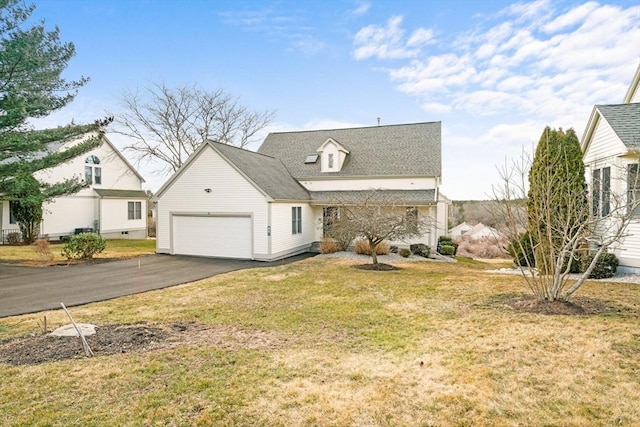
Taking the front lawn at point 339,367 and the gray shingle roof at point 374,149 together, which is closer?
the front lawn at point 339,367

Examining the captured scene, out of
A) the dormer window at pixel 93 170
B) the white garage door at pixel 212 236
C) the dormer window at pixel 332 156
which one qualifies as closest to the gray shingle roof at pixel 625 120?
the dormer window at pixel 332 156

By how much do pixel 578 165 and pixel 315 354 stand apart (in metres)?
Result: 12.3

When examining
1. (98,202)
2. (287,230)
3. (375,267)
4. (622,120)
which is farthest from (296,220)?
(98,202)

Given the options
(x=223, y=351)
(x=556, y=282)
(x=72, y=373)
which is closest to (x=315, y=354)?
(x=223, y=351)

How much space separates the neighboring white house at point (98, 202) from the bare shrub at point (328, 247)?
18.2 metres

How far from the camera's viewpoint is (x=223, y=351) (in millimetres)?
5891

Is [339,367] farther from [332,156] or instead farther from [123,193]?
[123,193]

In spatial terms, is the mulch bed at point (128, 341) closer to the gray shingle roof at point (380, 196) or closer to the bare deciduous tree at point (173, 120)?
the gray shingle roof at point (380, 196)

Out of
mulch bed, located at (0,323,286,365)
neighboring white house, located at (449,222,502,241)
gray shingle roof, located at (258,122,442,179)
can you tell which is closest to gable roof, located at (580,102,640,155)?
gray shingle roof, located at (258,122,442,179)

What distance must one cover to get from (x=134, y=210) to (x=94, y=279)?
1994 centimetres

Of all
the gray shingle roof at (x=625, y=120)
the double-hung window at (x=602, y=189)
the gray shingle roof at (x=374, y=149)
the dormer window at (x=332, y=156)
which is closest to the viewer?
the gray shingle roof at (x=625, y=120)

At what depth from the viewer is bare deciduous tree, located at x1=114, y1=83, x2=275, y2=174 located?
1111 inches

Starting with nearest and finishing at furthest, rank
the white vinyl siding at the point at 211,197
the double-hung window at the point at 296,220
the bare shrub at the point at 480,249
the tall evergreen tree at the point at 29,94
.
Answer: the tall evergreen tree at the point at 29,94 → the white vinyl siding at the point at 211,197 → the double-hung window at the point at 296,220 → the bare shrub at the point at 480,249

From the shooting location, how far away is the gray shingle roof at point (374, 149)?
21.6 meters
